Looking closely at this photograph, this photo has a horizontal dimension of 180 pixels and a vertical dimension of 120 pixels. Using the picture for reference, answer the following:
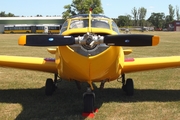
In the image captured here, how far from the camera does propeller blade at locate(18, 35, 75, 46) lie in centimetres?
463

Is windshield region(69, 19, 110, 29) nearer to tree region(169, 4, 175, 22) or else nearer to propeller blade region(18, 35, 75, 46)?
propeller blade region(18, 35, 75, 46)

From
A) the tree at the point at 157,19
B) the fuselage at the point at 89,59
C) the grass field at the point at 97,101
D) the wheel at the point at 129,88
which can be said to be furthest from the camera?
the tree at the point at 157,19

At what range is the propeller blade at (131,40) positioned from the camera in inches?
183

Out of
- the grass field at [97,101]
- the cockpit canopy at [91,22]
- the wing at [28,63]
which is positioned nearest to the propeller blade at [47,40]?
the cockpit canopy at [91,22]

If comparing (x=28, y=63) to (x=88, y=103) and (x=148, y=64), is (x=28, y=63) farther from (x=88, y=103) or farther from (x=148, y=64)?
(x=148, y=64)

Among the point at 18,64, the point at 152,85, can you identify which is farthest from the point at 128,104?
the point at 18,64

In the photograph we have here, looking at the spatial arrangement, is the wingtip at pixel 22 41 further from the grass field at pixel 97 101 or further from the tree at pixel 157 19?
the tree at pixel 157 19

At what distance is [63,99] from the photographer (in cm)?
696

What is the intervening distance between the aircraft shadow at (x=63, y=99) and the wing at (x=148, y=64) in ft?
2.39

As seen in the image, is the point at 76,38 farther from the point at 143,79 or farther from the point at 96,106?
the point at 143,79

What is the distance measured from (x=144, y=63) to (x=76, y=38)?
2931 millimetres

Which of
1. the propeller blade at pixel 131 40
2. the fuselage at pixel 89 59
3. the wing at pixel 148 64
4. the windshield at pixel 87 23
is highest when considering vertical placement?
the windshield at pixel 87 23

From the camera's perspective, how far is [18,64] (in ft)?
24.1

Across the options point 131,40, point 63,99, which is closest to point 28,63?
point 63,99
